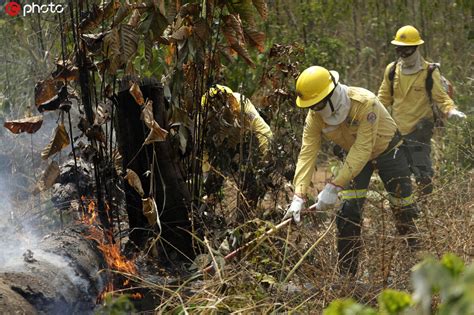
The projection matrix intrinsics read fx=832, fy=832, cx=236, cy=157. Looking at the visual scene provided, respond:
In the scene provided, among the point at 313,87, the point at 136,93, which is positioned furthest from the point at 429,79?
the point at 136,93

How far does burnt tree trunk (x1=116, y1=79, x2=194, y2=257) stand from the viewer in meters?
5.18

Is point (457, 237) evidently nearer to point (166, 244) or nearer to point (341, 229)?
point (341, 229)

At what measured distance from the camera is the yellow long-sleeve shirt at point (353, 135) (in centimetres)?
578

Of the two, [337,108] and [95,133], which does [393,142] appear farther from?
[95,133]

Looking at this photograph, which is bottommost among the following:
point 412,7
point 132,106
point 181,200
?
point 412,7

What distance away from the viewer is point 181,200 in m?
5.32

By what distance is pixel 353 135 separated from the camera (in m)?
6.06

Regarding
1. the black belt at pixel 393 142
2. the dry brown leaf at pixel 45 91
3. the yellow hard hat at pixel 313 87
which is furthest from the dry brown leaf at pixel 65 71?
the black belt at pixel 393 142

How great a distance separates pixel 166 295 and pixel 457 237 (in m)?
1.72

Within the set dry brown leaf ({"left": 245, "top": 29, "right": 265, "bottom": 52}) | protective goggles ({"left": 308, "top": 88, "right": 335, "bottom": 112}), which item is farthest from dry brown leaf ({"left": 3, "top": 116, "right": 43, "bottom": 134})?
protective goggles ({"left": 308, "top": 88, "right": 335, "bottom": 112})

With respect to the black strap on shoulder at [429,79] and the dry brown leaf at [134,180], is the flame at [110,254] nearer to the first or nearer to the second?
the dry brown leaf at [134,180]

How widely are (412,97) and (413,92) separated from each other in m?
0.05

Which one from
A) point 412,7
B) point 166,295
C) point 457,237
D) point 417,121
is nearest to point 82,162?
point 166,295

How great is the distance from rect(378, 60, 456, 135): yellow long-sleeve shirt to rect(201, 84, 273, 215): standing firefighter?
2342 millimetres
